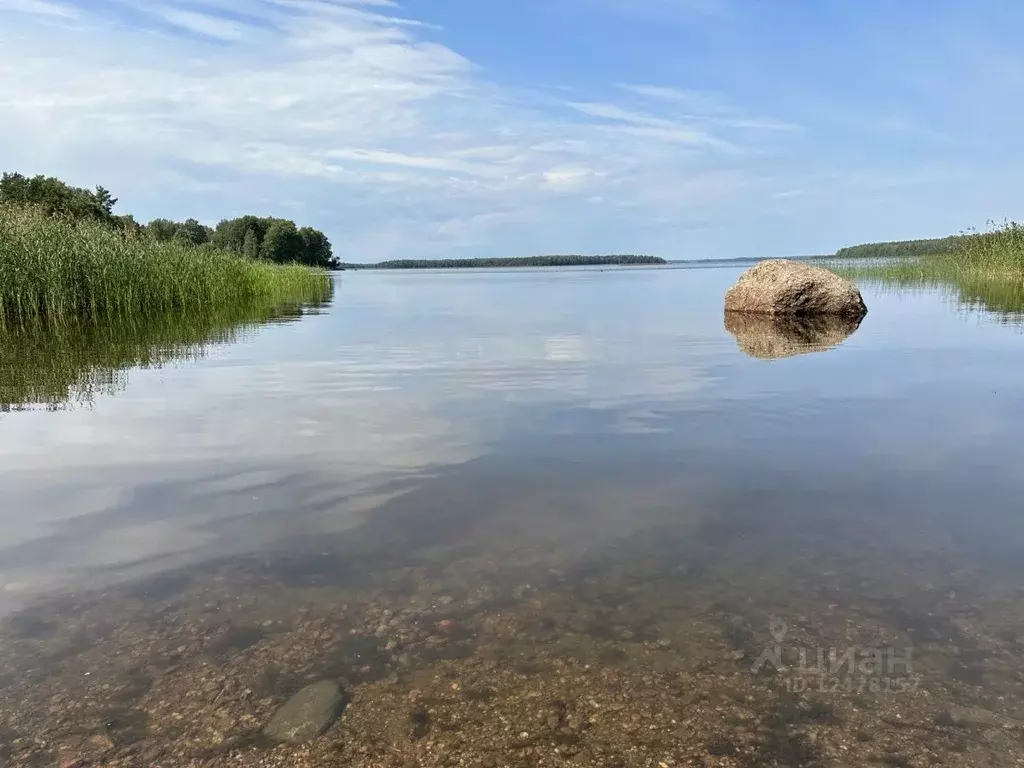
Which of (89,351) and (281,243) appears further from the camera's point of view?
(281,243)

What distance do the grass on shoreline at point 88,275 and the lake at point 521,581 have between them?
471 inches

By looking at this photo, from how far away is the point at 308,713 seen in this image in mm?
3039

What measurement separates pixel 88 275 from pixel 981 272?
4098 cm

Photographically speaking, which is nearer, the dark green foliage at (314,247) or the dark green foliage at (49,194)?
the dark green foliage at (49,194)

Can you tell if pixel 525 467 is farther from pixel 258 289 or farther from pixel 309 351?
pixel 258 289

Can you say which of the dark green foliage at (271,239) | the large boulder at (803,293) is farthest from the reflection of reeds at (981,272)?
the dark green foliage at (271,239)

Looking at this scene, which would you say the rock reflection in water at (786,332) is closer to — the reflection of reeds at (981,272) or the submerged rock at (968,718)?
the reflection of reeds at (981,272)

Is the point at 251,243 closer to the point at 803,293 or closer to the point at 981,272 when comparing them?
Answer: the point at 981,272

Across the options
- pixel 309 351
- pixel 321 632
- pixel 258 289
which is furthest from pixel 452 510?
pixel 258 289

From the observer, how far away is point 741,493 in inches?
217

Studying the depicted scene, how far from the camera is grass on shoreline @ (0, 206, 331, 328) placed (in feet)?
60.6

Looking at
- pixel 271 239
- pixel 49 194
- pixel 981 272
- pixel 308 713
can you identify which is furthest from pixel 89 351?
pixel 271 239

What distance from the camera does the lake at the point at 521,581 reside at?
2.92 meters

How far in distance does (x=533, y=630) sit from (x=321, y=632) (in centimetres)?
108
